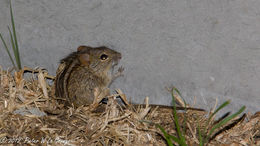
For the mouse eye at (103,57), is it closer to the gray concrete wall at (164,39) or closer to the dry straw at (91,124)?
the gray concrete wall at (164,39)

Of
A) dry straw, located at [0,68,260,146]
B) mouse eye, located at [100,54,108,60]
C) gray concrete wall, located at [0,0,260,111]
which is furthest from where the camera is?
mouse eye, located at [100,54,108,60]

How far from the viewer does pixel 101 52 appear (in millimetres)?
4098

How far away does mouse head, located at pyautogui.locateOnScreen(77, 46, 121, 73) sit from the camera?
408 cm

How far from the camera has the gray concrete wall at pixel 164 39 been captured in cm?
356

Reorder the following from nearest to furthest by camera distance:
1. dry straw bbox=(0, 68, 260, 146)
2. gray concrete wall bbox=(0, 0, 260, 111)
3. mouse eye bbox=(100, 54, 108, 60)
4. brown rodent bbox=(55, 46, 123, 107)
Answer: dry straw bbox=(0, 68, 260, 146) → gray concrete wall bbox=(0, 0, 260, 111) → brown rodent bbox=(55, 46, 123, 107) → mouse eye bbox=(100, 54, 108, 60)

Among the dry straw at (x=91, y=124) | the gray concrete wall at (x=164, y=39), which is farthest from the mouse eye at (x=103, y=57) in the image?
the dry straw at (x=91, y=124)

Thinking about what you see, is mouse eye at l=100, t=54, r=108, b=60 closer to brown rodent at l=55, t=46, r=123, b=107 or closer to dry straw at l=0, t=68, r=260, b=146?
brown rodent at l=55, t=46, r=123, b=107

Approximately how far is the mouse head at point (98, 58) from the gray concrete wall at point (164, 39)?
0.11m

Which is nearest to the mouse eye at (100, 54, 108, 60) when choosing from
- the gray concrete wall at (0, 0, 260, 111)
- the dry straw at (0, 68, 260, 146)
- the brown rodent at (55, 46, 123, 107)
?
the brown rodent at (55, 46, 123, 107)

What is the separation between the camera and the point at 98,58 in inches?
164

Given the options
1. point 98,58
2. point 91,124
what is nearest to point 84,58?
point 98,58

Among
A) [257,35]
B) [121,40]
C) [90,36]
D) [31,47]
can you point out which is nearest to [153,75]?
[121,40]

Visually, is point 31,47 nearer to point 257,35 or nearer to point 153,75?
point 153,75

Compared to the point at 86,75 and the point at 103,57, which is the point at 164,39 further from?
the point at 86,75
